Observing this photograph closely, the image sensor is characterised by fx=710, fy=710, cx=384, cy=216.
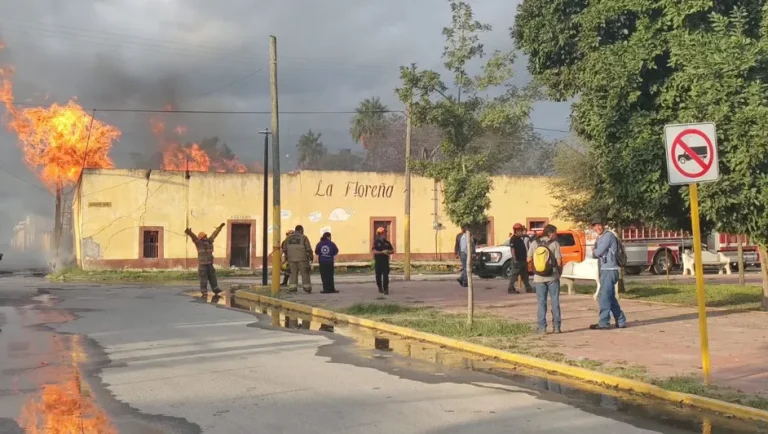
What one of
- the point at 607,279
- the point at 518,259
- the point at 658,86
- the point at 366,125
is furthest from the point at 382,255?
the point at 366,125

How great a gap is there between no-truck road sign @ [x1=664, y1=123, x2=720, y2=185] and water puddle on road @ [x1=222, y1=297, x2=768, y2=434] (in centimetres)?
222

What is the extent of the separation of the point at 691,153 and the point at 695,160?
0.08m

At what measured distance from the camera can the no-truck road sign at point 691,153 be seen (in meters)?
7.00

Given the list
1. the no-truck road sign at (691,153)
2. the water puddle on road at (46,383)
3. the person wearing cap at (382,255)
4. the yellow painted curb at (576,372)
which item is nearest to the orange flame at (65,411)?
the water puddle on road at (46,383)

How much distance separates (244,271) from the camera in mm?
32469

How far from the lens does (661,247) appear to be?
30.0 metres

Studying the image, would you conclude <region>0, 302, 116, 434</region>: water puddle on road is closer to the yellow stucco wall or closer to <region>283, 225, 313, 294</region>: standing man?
<region>283, 225, 313, 294</region>: standing man

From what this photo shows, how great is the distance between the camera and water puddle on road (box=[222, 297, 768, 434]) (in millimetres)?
6109

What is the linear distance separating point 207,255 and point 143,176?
1585 centimetres

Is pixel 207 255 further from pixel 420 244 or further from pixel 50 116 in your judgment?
pixel 50 116

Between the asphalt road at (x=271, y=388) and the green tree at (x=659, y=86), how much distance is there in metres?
5.61

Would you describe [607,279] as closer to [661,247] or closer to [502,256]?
[502,256]

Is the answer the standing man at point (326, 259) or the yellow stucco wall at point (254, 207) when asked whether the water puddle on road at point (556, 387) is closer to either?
the standing man at point (326, 259)

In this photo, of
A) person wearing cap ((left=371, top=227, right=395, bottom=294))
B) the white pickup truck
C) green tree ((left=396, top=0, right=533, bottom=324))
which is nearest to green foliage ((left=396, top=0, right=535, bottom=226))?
green tree ((left=396, top=0, right=533, bottom=324))
